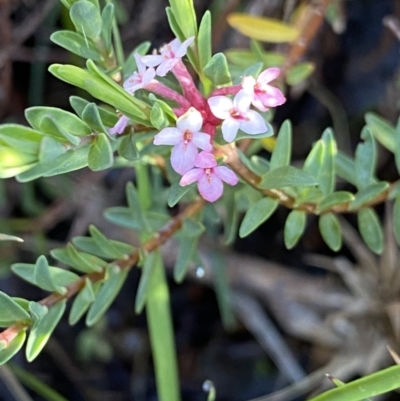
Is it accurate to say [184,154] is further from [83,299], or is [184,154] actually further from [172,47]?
[83,299]

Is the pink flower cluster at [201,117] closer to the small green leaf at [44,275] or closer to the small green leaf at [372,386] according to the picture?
the small green leaf at [44,275]

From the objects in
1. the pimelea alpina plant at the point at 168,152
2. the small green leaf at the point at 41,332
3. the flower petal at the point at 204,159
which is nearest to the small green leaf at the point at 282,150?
the pimelea alpina plant at the point at 168,152

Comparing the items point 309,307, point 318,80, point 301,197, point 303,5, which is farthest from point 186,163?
point 318,80

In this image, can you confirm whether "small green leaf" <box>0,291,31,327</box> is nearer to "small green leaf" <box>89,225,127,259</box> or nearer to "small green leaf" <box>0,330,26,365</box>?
"small green leaf" <box>0,330,26,365</box>

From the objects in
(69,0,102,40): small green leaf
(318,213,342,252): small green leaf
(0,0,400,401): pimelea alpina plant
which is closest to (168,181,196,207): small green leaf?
(0,0,400,401): pimelea alpina plant

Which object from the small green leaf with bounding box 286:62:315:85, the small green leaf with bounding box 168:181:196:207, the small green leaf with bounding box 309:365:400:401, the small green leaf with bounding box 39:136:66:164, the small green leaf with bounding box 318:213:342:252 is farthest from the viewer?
the small green leaf with bounding box 286:62:315:85
